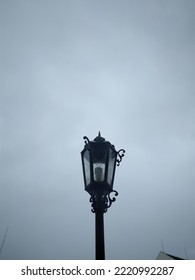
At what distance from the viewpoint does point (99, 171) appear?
405 cm

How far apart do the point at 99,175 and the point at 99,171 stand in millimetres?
94

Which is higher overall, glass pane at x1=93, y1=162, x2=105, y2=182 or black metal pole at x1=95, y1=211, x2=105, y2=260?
glass pane at x1=93, y1=162, x2=105, y2=182

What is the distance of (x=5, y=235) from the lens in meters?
59.0

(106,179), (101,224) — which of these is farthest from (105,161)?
(101,224)

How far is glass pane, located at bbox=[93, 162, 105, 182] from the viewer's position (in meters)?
3.97

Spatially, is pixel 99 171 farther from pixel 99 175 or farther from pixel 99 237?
pixel 99 237

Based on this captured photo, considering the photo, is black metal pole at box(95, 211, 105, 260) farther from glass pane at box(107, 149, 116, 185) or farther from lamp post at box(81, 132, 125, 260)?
glass pane at box(107, 149, 116, 185)

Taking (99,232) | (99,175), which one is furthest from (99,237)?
(99,175)

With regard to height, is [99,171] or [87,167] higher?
[87,167]

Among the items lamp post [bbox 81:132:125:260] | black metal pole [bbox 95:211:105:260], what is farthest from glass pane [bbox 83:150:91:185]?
black metal pole [bbox 95:211:105:260]

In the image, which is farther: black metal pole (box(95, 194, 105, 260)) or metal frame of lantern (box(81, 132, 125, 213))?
metal frame of lantern (box(81, 132, 125, 213))

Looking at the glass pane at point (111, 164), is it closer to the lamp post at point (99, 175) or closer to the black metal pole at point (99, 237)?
the lamp post at point (99, 175)

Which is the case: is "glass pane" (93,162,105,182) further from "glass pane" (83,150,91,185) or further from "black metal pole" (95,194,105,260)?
A: "black metal pole" (95,194,105,260)
